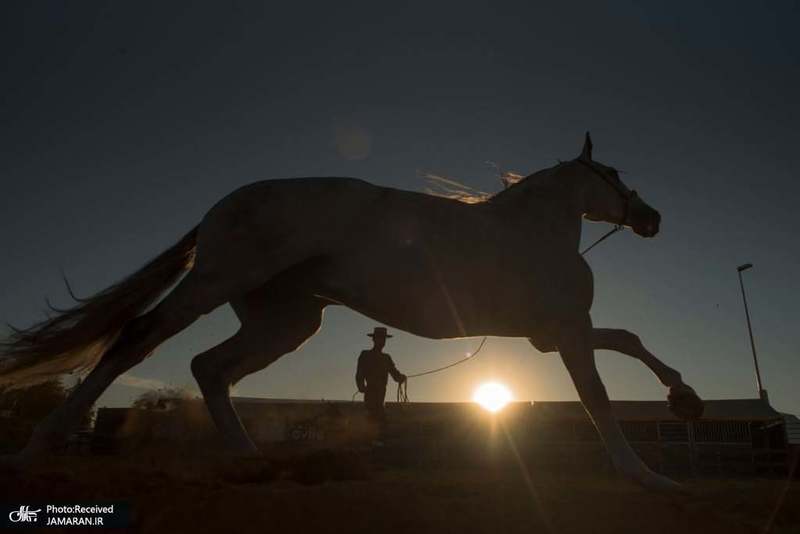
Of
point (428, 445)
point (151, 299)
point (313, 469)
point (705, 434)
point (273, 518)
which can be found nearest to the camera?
point (273, 518)

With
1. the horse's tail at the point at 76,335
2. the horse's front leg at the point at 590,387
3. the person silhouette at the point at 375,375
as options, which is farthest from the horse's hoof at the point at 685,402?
the person silhouette at the point at 375,375

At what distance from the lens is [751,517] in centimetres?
260

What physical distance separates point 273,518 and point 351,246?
216 cm

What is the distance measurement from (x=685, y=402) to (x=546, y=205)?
5.85 ft

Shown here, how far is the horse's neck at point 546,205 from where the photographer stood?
15.0 ft

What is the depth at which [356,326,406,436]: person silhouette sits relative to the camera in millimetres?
8695

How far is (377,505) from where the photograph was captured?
2.32 metres

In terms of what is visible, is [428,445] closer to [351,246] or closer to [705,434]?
[351,246]

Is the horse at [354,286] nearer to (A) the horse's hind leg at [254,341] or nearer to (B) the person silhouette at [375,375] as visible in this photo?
(A) the horse's hind leg at [254,341]

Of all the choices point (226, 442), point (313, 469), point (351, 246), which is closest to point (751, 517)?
point (313, 469)

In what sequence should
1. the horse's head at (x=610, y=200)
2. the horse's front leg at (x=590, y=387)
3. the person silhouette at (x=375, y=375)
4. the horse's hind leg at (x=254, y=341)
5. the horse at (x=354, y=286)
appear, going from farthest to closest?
the person silhouette at (x=375, y=375), the horse's head at (x=610, y=200), the horse's hind leg at (x=254, y=341), the horse at (x=354, y=286), the horse's front leg at (x=590, y=387)

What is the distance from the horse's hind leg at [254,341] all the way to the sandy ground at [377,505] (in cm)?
122

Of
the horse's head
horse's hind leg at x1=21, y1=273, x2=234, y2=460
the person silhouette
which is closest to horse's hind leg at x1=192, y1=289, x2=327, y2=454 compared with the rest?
horse's hind leg at x1=21, y1=273, x2=234, y2=460

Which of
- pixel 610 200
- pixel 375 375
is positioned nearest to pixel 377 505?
pixel 610 200
